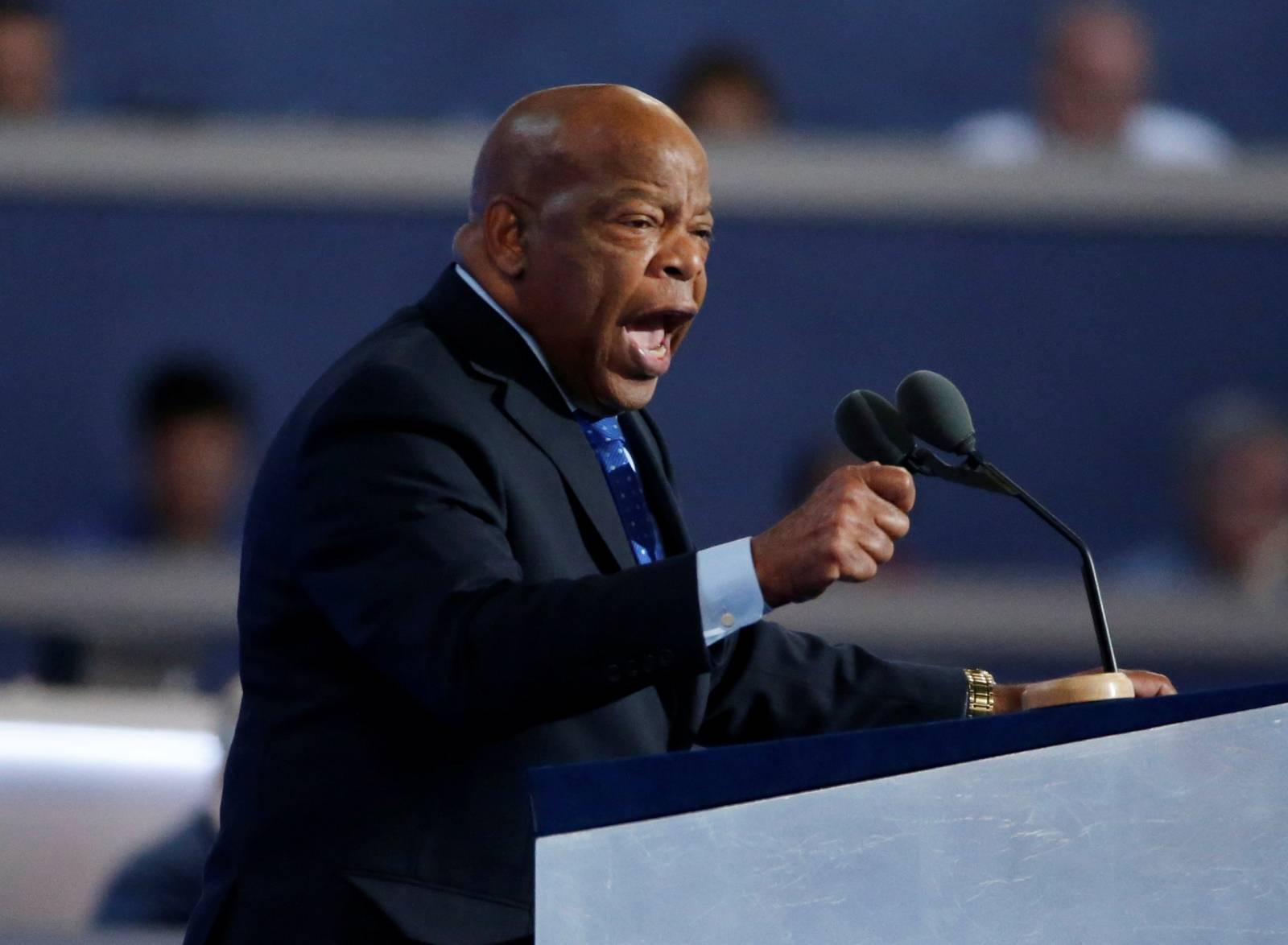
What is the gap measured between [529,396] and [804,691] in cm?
42

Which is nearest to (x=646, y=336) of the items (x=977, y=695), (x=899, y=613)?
(x=977, y=695)

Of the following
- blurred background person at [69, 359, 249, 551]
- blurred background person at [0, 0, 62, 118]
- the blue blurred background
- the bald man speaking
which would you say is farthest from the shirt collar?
blurred background person at [0, 0, 62, 118]

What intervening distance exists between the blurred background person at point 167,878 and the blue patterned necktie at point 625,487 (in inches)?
50.6

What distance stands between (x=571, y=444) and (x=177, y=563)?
267cm

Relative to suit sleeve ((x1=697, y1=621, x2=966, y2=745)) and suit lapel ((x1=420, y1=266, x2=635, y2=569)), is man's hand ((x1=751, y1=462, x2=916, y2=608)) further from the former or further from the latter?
suit sleeve ((x1=697, y1=621, x2=966, y2=745))

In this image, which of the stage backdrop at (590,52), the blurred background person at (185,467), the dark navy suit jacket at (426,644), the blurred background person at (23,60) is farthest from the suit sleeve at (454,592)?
the stage backdrop at (590,52)

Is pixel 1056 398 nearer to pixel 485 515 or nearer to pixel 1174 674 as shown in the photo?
pixel 1174 674

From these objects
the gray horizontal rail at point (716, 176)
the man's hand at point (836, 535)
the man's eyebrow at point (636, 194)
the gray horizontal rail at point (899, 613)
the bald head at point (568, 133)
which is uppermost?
the gray horizontal rail at point (716, 176)

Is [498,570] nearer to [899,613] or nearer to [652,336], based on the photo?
[652,336]

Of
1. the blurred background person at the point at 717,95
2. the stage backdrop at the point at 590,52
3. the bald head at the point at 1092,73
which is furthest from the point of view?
the stage backdrop at the point at 590,52

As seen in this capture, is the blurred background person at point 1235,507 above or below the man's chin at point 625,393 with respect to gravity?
above

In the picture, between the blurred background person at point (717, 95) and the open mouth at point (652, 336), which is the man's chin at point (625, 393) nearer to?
the open mouth at point (652, 336)

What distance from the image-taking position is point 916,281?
15.1 feet

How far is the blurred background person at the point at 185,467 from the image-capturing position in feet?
13.8
